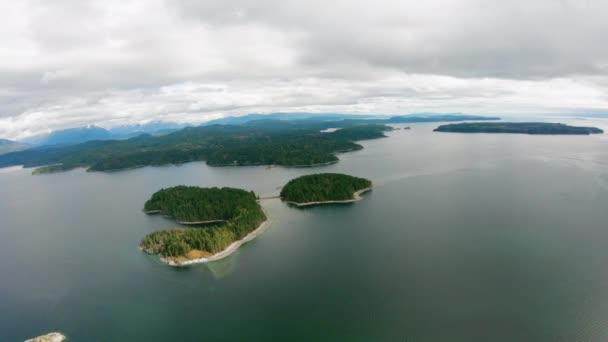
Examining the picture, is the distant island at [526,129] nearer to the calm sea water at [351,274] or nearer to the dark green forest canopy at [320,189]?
the calm sea water at [351,274]

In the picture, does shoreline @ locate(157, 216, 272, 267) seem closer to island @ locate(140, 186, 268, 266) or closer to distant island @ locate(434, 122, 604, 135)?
island @ locate(140, 186, 268, 266)

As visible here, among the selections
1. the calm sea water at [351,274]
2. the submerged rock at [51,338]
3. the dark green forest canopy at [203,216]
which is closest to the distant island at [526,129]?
the calm sea water at [351,274]

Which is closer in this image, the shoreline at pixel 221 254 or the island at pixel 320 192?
the shoreline at pixel 221 254

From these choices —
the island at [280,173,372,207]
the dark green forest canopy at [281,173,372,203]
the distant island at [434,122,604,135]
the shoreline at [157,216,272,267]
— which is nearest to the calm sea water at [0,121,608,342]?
the shoreline at [157,216,272,267]

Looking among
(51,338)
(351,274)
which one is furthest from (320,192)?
(51,338)

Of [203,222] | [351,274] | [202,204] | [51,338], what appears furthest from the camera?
[202,204]

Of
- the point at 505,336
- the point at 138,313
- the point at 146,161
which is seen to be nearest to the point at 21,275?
the point at 138,313

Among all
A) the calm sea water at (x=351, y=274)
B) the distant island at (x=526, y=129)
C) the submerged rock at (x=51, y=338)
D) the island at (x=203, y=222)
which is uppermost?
the distant island at (x=526, y=129)

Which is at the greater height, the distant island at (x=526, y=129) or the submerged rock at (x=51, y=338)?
the distant island at (x=526, y=129)

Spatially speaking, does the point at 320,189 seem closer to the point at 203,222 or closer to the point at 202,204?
the point at 202,204
